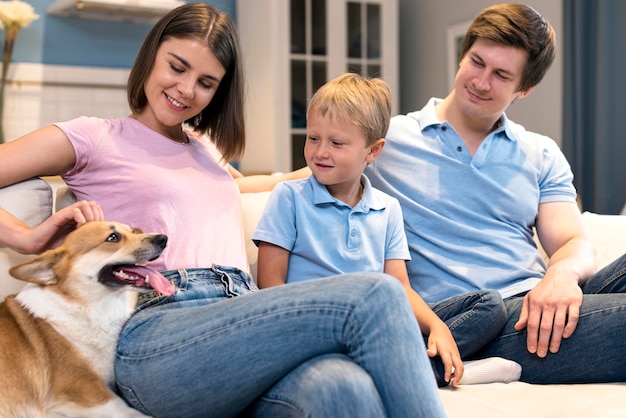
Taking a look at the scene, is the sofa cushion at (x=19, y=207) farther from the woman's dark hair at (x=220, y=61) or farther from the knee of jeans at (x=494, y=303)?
the knee of jeans at (x=494, y=303)

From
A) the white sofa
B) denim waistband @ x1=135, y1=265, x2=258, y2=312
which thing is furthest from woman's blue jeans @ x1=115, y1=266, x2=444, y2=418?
the white sofa

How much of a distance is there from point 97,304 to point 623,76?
3.27 meters

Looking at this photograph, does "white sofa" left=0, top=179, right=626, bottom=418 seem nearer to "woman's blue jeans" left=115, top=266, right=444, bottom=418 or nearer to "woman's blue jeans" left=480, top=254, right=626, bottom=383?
"woman's blue jeans" left=480, top=254, right=626, bottom=383

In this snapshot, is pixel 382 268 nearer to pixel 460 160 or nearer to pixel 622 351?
pixel 460 160

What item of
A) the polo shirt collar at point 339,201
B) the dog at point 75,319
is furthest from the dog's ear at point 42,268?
the polo shirt collar at point 339,201

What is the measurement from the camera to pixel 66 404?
1.24 m

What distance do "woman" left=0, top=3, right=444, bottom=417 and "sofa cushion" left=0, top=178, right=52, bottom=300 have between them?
0.04 metres

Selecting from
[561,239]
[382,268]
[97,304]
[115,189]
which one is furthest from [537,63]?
[97,304]

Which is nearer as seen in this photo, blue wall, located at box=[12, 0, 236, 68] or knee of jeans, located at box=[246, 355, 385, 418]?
knee of jeans, located at box=[246, 355, 385, 418]

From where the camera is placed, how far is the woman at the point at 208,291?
45.3 inches

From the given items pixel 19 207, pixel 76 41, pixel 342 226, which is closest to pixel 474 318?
pixel 342 226

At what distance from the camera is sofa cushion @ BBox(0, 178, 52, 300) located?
1.51 metres

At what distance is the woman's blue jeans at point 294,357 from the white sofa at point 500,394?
28 cm

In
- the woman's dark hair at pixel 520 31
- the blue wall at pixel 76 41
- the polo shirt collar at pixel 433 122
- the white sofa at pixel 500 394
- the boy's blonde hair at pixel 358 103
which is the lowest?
the white sofa at pixel 500 394
